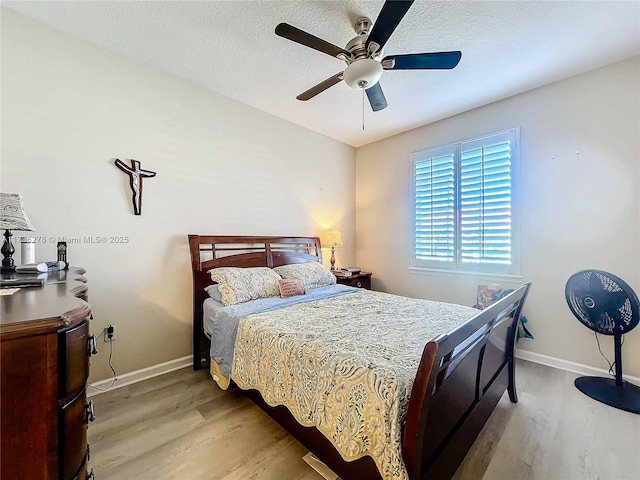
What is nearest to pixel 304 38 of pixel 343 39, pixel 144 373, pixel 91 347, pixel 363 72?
pixel 363 72

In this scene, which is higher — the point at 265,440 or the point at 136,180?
the point at 136,180

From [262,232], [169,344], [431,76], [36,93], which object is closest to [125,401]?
[169,344]

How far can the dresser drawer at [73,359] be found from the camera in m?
0.82

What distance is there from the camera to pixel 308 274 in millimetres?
3074

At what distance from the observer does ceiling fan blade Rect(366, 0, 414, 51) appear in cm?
137

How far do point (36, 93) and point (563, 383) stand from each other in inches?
190

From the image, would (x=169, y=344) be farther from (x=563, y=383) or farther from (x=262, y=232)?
(x=563, y=383)

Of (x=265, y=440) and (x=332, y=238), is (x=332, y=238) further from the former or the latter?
(x=265, y=440)

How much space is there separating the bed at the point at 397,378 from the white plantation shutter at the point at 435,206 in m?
1.33

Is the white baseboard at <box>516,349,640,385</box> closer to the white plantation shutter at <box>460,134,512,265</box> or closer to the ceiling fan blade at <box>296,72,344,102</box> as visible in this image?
the white plantation shutter at <box>460,134,512,265</box>

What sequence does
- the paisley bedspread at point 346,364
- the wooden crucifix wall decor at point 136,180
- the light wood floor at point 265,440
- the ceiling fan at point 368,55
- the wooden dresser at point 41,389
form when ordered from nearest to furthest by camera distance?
1. the wooden dresser at point 41,389
2. the paisley bedspread at point 346,364
3. the light wood floor at point 265,440
4. the ceiling fan at point 368,55
5. the wooden crucifix wall decor at point 136,180

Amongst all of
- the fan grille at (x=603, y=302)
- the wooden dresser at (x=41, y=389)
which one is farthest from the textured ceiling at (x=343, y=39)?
the wooden dresser at (x=41, y=389)

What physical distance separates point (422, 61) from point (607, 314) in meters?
2.45

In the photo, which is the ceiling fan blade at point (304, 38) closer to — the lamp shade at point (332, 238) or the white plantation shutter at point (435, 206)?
the white plantation shutter at point (435, 206)
